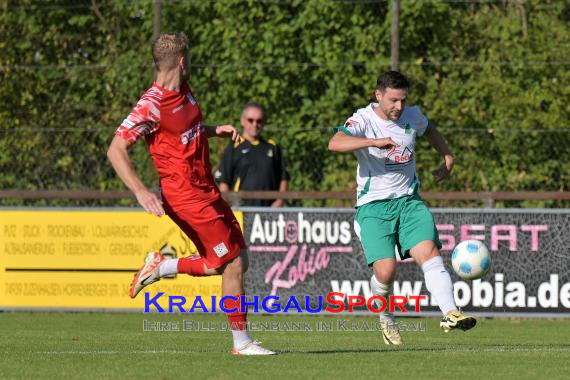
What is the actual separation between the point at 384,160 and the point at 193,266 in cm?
162

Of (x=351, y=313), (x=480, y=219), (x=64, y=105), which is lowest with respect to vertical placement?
(x=351, y=313)

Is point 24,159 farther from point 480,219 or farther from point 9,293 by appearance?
point 480,219

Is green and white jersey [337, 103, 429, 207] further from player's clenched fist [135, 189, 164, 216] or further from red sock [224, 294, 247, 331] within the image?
player's clenched fist [135, 189, 164, 216]

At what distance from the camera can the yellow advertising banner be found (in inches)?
510

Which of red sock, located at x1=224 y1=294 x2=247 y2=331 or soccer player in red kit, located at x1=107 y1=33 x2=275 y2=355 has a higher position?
soccer player in red kit, located at x1=107 y1=33 x2=275 y2=355

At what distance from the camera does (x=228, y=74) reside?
15.2 m

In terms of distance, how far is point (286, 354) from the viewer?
8.03 meters

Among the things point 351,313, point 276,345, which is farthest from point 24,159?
point 276,345

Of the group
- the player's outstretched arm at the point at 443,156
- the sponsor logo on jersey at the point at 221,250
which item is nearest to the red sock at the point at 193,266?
the sponsor logo on jersey at the point at 221,250

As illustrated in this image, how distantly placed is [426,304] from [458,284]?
1.28 feet

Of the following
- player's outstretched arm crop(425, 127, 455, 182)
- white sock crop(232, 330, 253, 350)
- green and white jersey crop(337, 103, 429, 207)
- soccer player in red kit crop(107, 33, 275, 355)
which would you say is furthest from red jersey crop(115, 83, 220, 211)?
player's outstretched arm crop(425, 127, 455, 182)

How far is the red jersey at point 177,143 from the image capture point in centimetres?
757

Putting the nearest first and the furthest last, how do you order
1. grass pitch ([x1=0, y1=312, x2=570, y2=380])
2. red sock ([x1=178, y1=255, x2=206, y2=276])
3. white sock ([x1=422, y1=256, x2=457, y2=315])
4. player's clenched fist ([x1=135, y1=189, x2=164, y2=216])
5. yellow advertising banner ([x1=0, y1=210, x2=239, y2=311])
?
grass pitch ([x1=0, y1=312, x2=570, y2=380]) < player's clenched fist ([x1=135, y1=189, x2=164, y2=216]) < red sock ([x1=178, y1=255, x2=206, y2=276]) < white sock ([x1=422, y1=256, x2=457, y2=315]) < yellow advertising banner ([x1=0, y1=210, x2=239, y2=311])

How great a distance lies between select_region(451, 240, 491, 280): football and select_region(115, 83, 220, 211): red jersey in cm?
210
